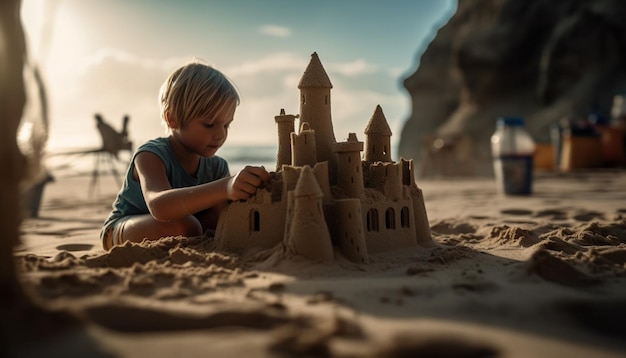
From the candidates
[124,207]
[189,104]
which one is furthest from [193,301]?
[124,207]

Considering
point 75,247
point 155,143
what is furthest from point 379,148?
point 75,247

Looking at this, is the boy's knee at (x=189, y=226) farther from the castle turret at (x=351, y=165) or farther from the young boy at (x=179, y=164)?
the castle turret at (x=351, y=165)

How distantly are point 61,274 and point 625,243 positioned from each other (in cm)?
331

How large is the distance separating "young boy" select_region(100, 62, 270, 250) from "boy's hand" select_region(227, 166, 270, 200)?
0.31ft

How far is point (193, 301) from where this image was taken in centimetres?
190

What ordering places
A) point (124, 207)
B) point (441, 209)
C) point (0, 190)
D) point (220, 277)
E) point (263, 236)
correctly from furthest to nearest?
point (441, 209) → point (124, 207) → point (263, 236) → point (220, 277) → point (0, 190)

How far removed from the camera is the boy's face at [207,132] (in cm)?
328

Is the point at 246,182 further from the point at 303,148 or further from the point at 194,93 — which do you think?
the point at 194,93

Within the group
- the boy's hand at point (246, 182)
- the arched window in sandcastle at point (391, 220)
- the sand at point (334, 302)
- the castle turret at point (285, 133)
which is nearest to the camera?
the sand at point (334, 302)

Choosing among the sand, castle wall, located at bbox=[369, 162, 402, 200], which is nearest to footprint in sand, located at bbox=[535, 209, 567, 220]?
the sand

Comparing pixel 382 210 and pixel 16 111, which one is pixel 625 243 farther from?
pixel 16 111

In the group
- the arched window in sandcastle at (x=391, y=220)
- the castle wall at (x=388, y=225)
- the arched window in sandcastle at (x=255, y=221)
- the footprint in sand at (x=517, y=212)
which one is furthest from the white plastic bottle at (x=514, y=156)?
the arched window in sandcastle at (x=255, y=221)

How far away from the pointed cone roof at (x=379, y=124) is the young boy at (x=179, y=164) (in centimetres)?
95

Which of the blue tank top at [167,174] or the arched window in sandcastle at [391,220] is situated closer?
the arched window in sandcastle at [391,220]
